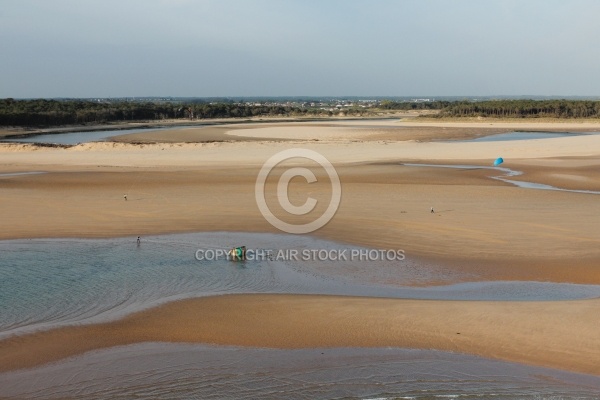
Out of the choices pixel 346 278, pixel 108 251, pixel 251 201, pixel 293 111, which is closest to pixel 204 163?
pixel 251 201

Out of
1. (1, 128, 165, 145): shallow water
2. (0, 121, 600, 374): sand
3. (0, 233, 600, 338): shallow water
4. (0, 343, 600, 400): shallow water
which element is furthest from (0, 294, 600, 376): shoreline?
(1, 128, 165, 145): shallow water

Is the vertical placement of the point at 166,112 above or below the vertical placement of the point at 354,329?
above

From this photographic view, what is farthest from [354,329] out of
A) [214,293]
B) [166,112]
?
[166,112]

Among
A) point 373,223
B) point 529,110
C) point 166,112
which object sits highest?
point 166,112

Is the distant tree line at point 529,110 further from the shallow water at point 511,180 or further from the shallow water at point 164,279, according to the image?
the shallow water at point 164,279

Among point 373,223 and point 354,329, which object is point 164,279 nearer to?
point 354,329

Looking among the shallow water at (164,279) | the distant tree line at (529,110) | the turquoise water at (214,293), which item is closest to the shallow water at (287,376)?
the turquoise water at (214,293)

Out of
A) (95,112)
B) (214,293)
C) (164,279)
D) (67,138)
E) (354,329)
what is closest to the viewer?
(354,329)
